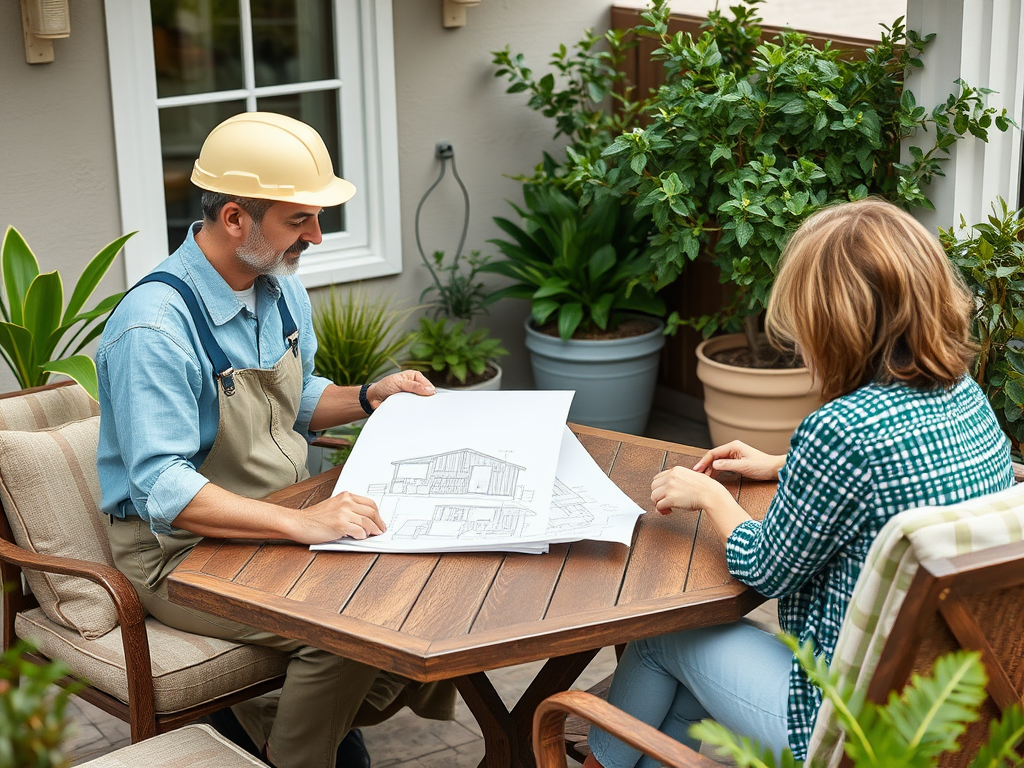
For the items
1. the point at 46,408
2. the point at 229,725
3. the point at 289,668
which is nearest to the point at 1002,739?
the point at 289,668

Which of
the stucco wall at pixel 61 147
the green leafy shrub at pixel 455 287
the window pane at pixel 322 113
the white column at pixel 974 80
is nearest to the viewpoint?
the white column at pixel 974 80

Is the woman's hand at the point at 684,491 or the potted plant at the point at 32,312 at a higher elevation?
the potted plant at the point at 32,312

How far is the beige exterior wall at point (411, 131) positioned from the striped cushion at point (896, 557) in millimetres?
3375

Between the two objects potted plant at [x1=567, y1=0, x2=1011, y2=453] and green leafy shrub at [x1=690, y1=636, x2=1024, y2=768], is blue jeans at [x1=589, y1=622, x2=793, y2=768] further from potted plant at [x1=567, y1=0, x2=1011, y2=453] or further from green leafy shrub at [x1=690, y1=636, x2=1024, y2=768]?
potted plant at [x1=567, y1=0, x2=1011, y2=453]

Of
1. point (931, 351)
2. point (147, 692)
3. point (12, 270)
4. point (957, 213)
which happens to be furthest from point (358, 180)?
point (931, 351)

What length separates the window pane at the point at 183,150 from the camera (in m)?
4.38

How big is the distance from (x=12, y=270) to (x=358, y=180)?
1721mm

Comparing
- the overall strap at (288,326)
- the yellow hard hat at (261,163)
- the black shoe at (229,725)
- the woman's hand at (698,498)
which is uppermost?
the yellow hard hat at (261,163)

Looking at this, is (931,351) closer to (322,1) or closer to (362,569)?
(362,569)

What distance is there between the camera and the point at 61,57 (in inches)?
157

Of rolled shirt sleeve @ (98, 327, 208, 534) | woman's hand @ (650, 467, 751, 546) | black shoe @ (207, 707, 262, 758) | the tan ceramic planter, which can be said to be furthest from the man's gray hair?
the tan ceramic planter

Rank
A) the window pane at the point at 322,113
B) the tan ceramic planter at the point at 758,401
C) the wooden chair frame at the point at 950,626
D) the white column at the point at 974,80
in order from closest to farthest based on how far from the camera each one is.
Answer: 1. the wooden chair frame at the point at 950,626
2. the white column at the point at 974,80
3. the tan ceramic planter at the point at 758,401
4. the window pane at the point at 322,113

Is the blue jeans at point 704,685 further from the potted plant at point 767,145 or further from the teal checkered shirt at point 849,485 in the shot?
the potted plant at point 767,145

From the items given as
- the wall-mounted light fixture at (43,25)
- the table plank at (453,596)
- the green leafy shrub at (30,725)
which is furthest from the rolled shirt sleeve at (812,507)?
the wall-mounted light fixture at (43,25)
